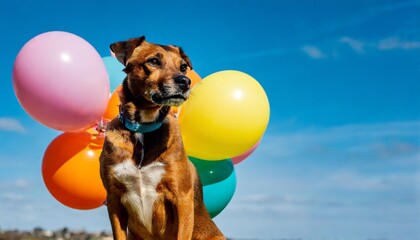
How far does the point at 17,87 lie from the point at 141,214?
91.3 inches

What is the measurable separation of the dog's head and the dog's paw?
435 mm

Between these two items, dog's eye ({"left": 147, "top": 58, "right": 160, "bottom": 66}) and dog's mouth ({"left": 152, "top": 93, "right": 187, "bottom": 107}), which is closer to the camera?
dog's mouth ({"left": 152, "top": 93, "right": 187, "bottom": 107})

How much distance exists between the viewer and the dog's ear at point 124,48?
368cm

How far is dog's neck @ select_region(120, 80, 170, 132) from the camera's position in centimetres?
357

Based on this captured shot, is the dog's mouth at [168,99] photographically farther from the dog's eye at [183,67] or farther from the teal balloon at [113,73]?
the teal balloon at [113,73]

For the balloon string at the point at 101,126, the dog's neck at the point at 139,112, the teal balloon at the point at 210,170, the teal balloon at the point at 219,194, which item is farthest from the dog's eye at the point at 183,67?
the teal balloon at the point at 219,194

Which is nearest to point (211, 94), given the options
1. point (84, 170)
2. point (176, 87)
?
point (84, 170)

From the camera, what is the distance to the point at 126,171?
3508 millimetres

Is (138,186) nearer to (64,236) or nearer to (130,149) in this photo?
(130,149)

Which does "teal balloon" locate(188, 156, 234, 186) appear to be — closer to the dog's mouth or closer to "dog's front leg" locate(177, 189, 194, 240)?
"dog's front leg" locate(177, 189, 194, 240)

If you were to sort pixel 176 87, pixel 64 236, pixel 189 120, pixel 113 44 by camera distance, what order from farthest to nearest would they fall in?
pixel 64 236 < pixel 189 120 < pixel 113 44 < pixel 176 87

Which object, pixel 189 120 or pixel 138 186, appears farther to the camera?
pixel 189 120

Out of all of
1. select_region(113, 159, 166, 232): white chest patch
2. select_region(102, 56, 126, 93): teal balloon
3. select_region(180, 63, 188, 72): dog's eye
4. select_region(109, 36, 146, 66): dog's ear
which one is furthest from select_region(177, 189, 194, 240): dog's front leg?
select_region(102, 56, 126, 93): teal balloon

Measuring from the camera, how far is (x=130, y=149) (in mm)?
3539
